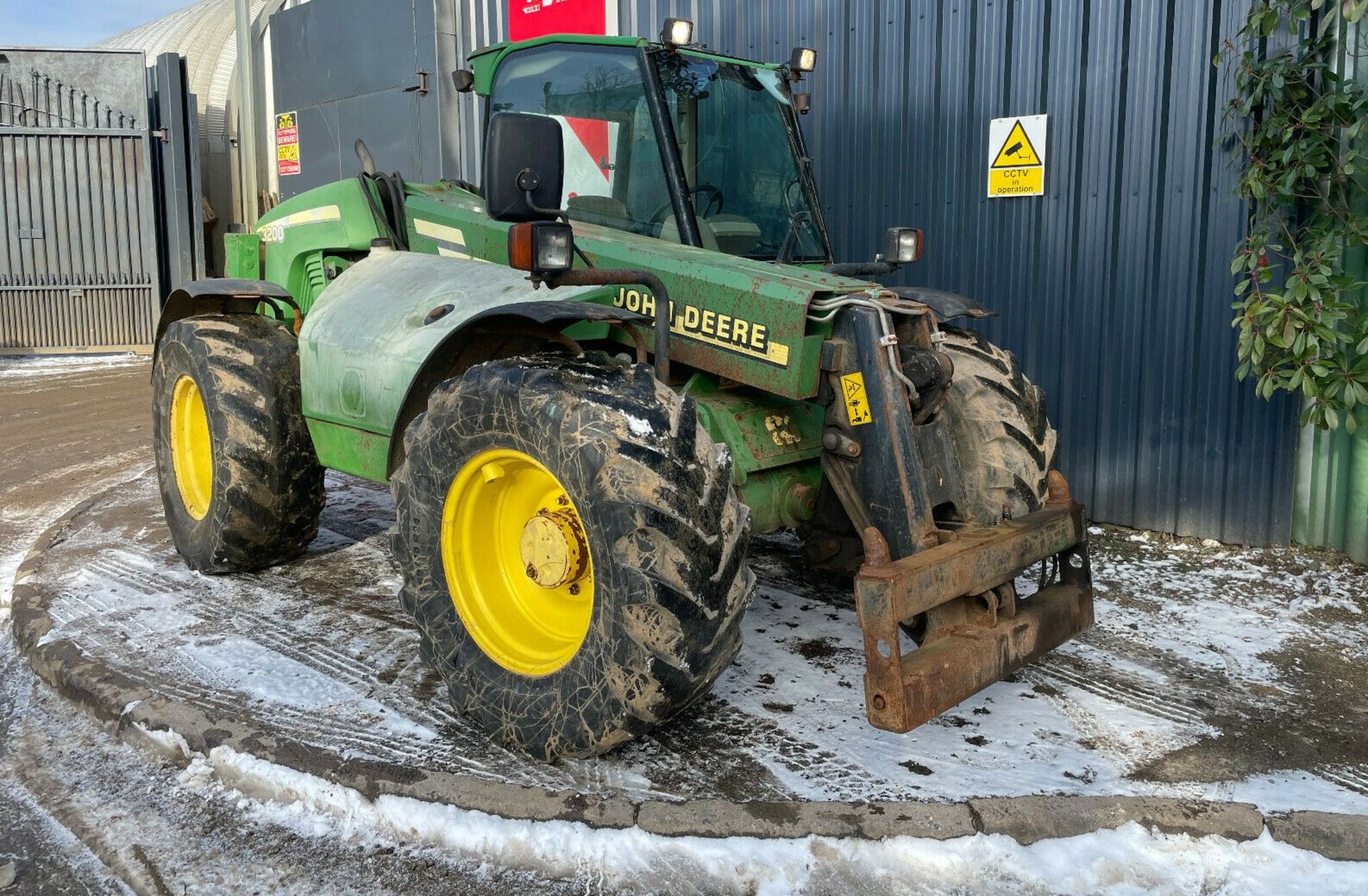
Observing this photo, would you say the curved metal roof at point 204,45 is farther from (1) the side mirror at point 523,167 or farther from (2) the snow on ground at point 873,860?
(2) the snow on ground at point 873,860

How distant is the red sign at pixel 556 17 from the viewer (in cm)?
916

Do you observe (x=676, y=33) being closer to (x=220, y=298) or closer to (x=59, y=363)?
(x=220, y=298)

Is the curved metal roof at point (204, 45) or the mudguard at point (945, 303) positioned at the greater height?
the curved metal roof at point (204, 45)

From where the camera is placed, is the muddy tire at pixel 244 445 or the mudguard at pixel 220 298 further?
the mudguard at pixel 220 298

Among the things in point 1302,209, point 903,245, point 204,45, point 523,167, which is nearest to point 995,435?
point 903,245

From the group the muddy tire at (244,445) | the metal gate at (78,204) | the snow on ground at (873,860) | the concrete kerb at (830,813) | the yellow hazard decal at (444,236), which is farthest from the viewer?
the metal gate at (78,204)

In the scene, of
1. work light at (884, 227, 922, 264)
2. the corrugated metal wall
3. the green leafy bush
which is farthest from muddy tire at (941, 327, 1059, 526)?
the corrugated metal wall

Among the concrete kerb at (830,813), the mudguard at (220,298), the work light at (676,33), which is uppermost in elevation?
the work light at (676,33)

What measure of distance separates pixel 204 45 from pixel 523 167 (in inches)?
831

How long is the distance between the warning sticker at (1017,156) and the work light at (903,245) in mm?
2331

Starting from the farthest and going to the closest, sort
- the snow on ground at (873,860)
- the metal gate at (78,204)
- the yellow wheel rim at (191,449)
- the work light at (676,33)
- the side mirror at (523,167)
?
the metal gate at (78,204) → the yellow wheel rim at (191,449) → the work light at (676,33) → the side mirror at (523,167) → the snow on ground at (873,860)

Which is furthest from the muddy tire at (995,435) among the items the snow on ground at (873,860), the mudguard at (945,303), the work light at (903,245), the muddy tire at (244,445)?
the muddy tire at (244,445)

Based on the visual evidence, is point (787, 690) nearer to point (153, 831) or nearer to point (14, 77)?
point (153, 831)

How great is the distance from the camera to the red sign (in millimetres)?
A: 9164
